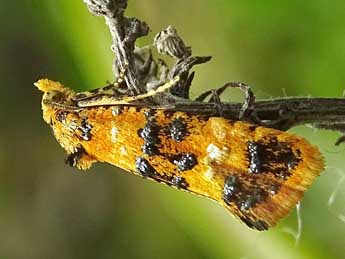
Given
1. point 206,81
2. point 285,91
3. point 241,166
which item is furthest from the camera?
point 206,81

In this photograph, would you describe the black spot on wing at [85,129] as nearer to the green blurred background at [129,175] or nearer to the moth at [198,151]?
the moth at [198,151]

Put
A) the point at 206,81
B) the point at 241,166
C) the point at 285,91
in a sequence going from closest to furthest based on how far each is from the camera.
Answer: the point at 241,166 < the point at 285,91 < the point at 206,81

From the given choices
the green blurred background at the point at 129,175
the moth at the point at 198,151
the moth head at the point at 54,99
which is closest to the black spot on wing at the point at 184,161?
the moth at the point at 198,151

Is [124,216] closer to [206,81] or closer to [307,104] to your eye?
[206,81]

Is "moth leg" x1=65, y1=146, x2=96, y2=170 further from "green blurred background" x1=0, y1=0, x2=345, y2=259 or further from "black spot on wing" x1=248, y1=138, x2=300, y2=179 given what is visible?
"green blurred background" x1=0, y1=0, x2=345, y2=259

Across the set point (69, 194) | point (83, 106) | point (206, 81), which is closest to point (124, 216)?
point (69, 194)

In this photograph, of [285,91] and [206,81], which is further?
[206,81]
